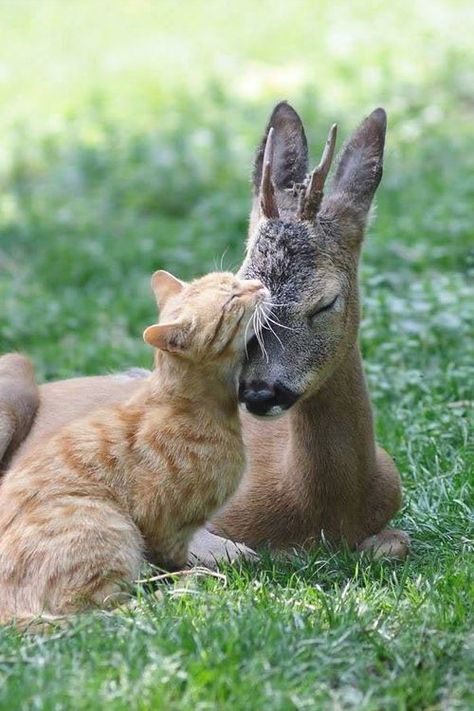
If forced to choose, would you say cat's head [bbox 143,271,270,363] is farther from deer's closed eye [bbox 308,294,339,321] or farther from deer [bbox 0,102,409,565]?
deer's closed eye [bbox 308,294,339,321]

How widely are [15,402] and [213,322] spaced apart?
5.19 ft

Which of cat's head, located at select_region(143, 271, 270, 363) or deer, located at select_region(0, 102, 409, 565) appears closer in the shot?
cat's head, located at select_region(143, 271, 270, 363)

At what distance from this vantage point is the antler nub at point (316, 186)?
5.91 meters

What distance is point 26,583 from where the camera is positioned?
5.39m

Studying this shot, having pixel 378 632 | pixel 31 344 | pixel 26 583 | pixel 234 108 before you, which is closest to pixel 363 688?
pixel 378 632

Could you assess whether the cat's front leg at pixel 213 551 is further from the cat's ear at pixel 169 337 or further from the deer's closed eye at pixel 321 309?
the deer's closed eye at pixel 321 309

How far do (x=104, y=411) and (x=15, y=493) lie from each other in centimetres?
59

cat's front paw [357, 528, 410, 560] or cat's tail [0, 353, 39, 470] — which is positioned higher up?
cat's tail [0, 353, 39, 470]

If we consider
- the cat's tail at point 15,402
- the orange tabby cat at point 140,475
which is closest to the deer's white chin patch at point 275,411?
the orange tabby cat at point 140,475

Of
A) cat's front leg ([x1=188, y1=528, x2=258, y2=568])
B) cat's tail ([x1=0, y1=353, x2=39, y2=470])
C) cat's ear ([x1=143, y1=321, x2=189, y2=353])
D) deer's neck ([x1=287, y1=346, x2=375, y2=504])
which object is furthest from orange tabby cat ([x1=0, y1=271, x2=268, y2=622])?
cat's tail ([x1=0, y1=353, x2=39, y2=470])

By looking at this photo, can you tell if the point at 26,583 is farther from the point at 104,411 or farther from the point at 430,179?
the point at 430,179

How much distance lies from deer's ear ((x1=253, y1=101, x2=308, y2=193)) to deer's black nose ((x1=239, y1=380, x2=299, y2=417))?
1.24 metres

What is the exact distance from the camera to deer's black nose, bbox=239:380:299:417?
5.77 meters

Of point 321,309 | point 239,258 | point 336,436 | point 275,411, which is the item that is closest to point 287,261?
point 321,309
